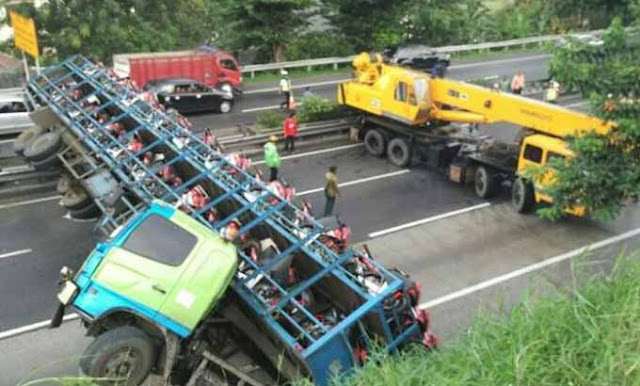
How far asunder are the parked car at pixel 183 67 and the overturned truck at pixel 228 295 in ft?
44.0

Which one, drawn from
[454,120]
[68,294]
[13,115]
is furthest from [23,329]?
[454,120]

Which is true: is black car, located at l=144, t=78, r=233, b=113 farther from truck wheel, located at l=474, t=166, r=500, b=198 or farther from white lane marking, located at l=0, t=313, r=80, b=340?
white lane marking, located at l=0, t=313, r=80, b=340

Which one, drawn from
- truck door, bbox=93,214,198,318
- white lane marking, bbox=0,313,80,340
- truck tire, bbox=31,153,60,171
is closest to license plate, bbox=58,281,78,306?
truck door, bbox=93,214,198,318

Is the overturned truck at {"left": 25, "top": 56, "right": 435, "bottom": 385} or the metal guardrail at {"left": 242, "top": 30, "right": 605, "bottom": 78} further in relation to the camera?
the metal guardrail at {"left": 242, "top": 30, "right": 605, "bottom": 78}

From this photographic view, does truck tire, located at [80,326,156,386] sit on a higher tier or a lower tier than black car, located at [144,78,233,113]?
lower

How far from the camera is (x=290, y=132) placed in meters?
18.8

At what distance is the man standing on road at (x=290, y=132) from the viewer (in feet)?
61.3

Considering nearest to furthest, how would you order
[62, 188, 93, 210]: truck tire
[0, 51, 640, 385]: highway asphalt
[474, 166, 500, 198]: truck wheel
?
[0, 51, 640, 385]: highway asphalt, [62, 188, 93, 210]: truck tire, [474, 166, 500, 198]: truck wheel

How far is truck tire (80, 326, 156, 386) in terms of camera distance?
7.25 metres

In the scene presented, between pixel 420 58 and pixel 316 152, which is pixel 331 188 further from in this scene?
pixel 420 58

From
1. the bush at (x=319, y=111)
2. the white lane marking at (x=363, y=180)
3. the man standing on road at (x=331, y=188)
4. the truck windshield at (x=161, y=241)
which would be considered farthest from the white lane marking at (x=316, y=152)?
the truck windshield at (x=161, y=241)

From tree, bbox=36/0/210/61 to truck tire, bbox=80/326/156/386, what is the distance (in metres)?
19.7

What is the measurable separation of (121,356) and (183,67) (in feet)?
59.7

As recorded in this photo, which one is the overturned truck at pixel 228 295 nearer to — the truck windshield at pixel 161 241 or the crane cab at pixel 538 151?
the truck windshield at pixel 161 241
